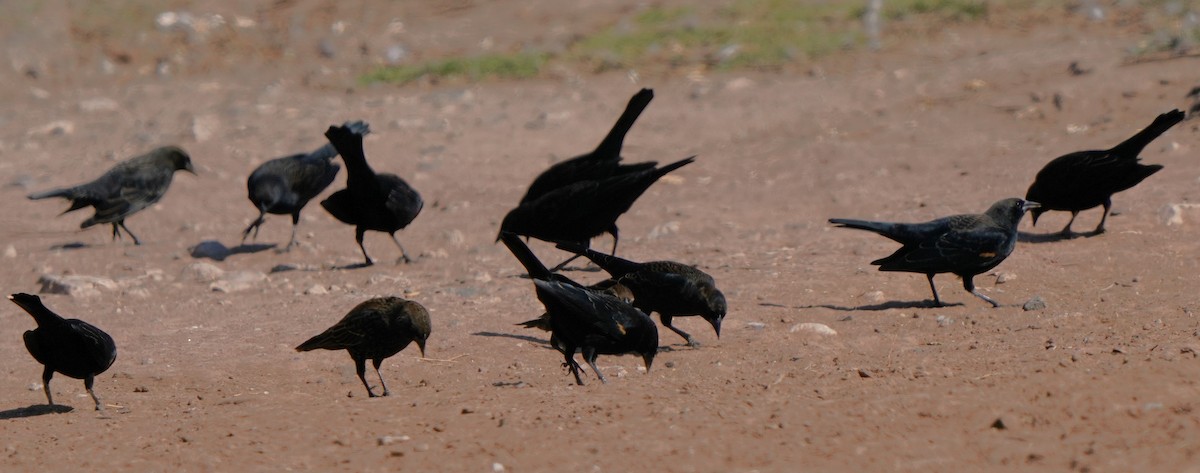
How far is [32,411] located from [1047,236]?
664cm

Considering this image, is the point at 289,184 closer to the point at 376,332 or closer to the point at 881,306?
the point at 376,332

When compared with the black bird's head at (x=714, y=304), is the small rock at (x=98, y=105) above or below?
above

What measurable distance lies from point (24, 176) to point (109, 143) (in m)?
1.30

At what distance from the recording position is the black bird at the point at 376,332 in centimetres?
677

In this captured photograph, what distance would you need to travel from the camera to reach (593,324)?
662cm

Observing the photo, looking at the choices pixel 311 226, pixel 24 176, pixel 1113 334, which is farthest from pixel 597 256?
pixel 24 176

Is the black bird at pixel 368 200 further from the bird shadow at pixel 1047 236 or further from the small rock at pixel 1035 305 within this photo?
the small rock at pixel 1035 305

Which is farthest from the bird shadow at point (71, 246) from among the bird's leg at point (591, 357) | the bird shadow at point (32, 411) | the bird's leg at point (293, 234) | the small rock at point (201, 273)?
the bird's leg at point (591, 357)

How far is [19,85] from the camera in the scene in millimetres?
17828

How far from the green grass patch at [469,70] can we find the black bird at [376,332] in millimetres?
10205

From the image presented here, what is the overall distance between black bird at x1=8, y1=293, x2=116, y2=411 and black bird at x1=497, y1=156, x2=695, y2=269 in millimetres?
3234

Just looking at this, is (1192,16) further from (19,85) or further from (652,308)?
(19,85)

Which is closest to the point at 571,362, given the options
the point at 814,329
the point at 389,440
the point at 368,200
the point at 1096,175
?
the point at 389,440

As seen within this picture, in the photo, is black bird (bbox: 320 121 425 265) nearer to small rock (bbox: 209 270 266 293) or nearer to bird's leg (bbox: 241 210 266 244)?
small rock (bbox: 209 270 266 293)
